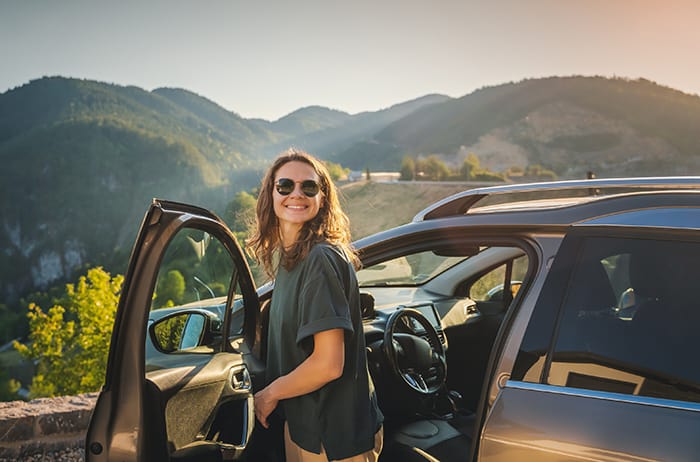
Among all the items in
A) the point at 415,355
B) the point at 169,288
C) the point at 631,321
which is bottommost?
the point at 415,355

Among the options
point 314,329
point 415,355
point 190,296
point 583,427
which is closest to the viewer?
point 583,427

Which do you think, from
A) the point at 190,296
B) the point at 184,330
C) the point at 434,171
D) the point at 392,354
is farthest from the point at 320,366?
the point at 434,171

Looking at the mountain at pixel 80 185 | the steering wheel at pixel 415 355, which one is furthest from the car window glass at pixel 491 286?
the mountain at pixel 80 185

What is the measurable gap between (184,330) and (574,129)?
105 m

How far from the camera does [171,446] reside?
175 cm

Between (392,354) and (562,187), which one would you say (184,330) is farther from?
(562,187)

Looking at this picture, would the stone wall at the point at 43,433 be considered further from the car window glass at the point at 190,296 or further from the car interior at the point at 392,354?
the car window glass at the point at 190,296

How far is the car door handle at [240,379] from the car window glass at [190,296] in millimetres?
128

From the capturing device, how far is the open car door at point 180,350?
1.63 m

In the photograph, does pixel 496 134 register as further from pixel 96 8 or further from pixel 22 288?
pixel 96 8

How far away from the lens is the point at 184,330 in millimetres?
2119

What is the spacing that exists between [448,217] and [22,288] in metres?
132

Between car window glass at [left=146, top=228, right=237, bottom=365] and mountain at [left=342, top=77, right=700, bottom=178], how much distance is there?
72269 millimetres

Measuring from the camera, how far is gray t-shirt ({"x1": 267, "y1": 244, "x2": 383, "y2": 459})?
1806 millimetres
